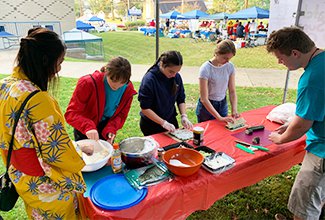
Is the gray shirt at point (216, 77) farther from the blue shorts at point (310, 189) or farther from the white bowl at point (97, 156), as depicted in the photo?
the white bowl at point (97, 156)

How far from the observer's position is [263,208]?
231 centimetres

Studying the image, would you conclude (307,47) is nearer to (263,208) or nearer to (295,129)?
(295,129)

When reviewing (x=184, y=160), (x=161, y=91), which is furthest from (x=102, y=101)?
(x=184, y=160)

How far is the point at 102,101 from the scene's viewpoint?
172 centimetres

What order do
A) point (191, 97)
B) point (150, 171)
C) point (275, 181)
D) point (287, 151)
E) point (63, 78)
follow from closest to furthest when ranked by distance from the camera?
point (150, 171) < point (287, 151) < point (275, 181) < point (191, 97) < point (63, 78)

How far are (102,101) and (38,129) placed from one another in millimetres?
769

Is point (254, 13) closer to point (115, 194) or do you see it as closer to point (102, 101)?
point (102, 101)

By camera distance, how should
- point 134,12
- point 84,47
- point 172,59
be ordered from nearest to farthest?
point 172,59 < point 84,47 < point 134,12

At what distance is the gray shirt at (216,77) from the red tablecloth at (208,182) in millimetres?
440

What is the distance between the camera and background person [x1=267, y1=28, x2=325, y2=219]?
132 centimetres

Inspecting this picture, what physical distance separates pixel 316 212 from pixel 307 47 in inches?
41.9

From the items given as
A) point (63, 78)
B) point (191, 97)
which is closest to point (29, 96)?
point (191, 97)

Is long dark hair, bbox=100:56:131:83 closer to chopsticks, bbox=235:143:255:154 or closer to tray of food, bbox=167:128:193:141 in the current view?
tray of food, bbox=167:128:193:141

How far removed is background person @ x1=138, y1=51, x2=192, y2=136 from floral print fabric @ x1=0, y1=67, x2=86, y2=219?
0.96 m
